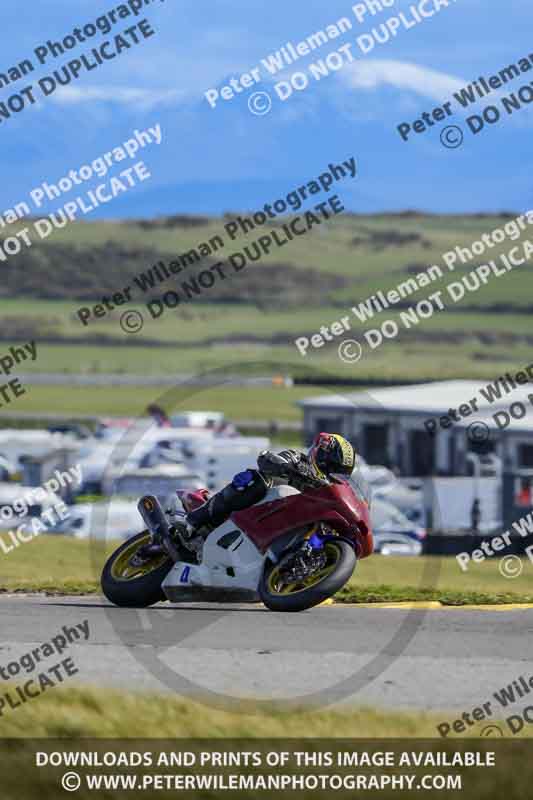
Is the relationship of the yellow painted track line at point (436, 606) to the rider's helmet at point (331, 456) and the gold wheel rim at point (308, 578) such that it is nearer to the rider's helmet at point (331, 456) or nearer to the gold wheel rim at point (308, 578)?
the gold wheel rim at point (308, 578)

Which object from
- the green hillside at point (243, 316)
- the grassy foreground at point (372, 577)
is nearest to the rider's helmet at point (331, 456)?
the grassy foreground at point (372, 577)

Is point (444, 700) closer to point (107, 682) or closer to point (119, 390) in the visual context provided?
point (107, 682)

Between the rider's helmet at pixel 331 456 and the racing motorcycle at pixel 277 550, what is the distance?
A: 84 mm

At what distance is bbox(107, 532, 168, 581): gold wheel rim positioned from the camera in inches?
518

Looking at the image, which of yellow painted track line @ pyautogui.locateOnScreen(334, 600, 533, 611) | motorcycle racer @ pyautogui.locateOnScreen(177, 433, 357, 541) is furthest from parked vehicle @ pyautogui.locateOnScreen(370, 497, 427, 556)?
motorcycle racer @ pyautogui.locateOnScreen(177, 433, 357, 541)

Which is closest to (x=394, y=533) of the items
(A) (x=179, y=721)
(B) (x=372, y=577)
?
(B) (x=372, y=577)

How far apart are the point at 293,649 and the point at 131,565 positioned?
2300 mm

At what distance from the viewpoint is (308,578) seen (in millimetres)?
12375

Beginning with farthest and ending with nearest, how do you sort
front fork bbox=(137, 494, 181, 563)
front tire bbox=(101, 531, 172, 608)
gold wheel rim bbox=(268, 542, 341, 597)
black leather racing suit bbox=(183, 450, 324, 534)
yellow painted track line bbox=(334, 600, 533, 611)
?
yellow painted track line bbox=(334, 600, 533, 611), front tire bbox=(101, 531, 172, 608), front fork bbox=(137, 494, 181, 563), black leather racing suit bbox=(183, 450, 324, 534), gold wheel rim bbox=(268, 542, 341, 597)

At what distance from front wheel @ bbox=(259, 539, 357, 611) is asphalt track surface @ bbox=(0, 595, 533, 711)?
160mm

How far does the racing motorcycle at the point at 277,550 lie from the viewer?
12.3m

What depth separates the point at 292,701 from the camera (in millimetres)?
9562

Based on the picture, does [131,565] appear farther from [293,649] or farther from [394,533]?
[394,533]

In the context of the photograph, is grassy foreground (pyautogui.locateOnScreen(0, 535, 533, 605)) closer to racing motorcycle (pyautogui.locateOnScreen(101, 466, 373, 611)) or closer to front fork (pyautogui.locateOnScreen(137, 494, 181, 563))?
racing motorcycle (pyautogui.locateOnScreen(101, 466, 373, 611))
